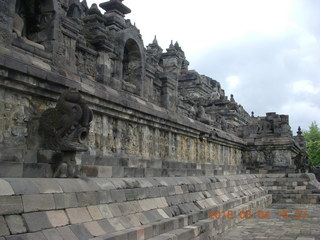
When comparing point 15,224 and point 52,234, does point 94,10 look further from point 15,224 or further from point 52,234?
point 15,224

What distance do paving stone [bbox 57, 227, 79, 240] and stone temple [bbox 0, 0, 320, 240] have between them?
0.05 feet

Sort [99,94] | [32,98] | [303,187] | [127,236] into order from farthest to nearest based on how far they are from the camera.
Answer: [303,187] < [99,94] < [32,98] < [127,236]

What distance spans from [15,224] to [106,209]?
1.64 m

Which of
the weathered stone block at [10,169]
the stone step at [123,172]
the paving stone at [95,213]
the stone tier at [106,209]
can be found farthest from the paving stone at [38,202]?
the stone step at [123,172]

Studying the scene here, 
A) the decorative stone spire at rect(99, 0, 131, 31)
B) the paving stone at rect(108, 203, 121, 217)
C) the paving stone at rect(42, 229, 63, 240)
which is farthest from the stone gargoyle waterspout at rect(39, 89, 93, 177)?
the decorative stone spire at rect(99, 0, 131, 31)

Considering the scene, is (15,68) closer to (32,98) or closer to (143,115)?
(32,98)

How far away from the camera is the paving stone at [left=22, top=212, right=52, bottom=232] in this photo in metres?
3.86

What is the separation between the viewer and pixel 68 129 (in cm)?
543

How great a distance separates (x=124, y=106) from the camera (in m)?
8.49

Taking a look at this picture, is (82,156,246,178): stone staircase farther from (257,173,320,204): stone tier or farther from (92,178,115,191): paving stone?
(257,173,320,204): stone tier

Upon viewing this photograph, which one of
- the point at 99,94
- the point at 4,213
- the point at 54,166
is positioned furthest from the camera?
the point at 99,94

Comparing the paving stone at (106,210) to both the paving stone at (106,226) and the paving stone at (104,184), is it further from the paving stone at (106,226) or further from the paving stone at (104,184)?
the paving stone at (104,184)

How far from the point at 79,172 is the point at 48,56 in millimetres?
2595

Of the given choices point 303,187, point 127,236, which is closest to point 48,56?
point 127,236
